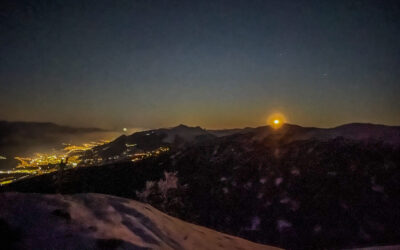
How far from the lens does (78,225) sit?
18.9 feet

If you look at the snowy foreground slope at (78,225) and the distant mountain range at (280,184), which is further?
the distant mountain range at (280,184)

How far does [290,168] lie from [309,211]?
13.1ft

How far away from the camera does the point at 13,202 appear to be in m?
5.81

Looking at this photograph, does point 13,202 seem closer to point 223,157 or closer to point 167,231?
point 167,231

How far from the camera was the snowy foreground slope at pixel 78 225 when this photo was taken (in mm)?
5004

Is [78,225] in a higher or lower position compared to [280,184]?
higher

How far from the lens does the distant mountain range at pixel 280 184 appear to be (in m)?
12.6

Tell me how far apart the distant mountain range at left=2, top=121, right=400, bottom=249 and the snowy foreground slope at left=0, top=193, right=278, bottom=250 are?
760cm

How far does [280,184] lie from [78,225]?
13.7 m

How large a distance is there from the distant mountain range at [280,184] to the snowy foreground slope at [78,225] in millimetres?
7602

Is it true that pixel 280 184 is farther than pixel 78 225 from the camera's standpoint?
Yes

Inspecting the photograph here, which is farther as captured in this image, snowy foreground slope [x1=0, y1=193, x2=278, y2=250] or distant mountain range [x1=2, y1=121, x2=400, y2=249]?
distant mountain range [x1=2, y1=121, x2=400, y2=249]

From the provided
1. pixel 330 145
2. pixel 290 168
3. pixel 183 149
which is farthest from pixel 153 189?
pixel 330 145

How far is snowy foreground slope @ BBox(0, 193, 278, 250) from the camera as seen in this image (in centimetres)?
500
